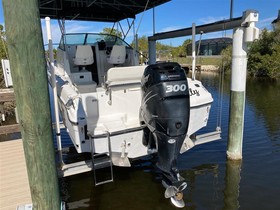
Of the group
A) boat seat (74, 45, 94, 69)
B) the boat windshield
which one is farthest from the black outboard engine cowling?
the boat windshield

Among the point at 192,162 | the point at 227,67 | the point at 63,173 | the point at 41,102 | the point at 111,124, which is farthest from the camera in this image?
the point at 227,67

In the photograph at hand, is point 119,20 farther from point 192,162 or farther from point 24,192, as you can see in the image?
point 24,192

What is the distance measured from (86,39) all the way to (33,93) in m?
5.35

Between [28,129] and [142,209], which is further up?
[28,129]

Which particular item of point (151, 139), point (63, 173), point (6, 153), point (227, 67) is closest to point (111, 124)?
point (151, 139)

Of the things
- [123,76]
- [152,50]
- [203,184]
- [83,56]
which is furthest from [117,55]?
[152,50]

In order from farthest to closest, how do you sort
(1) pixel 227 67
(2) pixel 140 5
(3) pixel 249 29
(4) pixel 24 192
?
1. (1) pixel 227 67
2. (2) pixel 140 5
3. (3) pixel 249 29
4. (4) pixel 24 192

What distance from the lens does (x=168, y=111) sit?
364 centimetres

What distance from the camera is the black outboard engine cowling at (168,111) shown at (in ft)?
12.0

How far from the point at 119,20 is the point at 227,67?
21961 millimetres

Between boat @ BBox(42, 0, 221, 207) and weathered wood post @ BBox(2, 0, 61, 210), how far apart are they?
5.90ft

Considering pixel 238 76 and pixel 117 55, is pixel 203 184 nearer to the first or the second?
pixel 238 76

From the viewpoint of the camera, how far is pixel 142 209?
176 inches

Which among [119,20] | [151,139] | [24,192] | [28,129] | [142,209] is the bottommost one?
[142,209]
